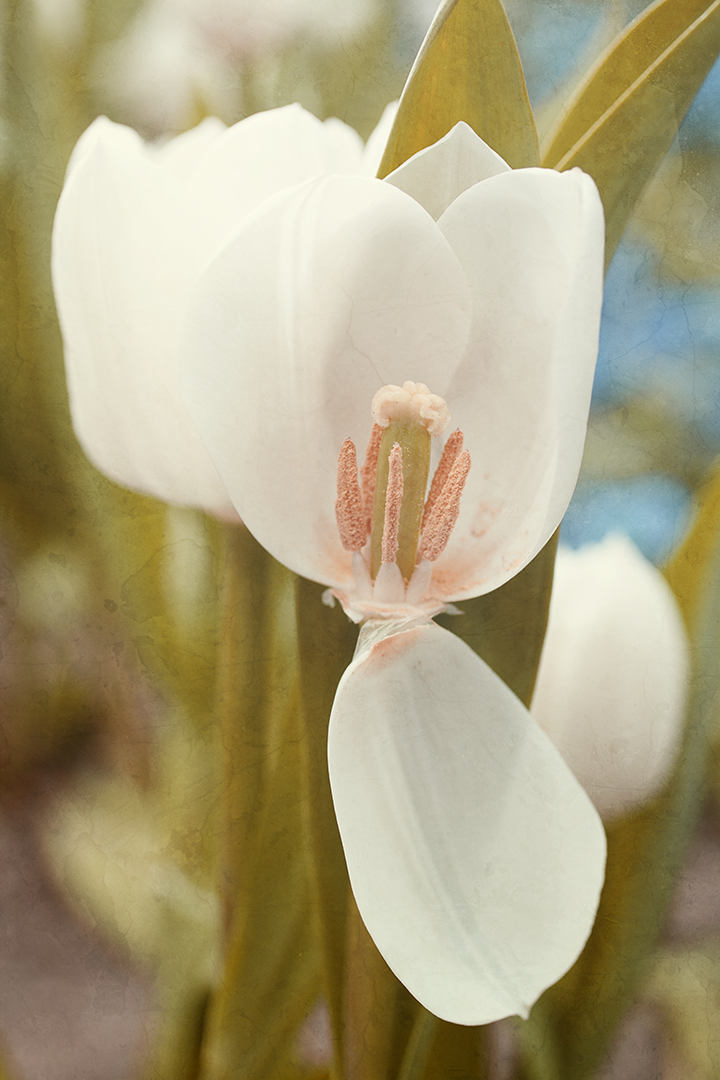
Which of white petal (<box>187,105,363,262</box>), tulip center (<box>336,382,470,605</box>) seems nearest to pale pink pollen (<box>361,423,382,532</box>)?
tulip center (<box>336,382,470,605</box>)

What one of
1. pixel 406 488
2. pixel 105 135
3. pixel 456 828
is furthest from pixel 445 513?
pixel 105 135

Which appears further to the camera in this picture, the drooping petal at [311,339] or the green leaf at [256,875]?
the green leaf at [256,875]

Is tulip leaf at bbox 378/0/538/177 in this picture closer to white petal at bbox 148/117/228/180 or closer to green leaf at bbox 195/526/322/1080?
white petal at bbox 148/117/228/180

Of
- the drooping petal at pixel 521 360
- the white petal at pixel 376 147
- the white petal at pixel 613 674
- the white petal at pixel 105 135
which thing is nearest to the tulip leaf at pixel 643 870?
the white petal at pixel 613 674

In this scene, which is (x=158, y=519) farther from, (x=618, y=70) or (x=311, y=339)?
(x=618, y=70)

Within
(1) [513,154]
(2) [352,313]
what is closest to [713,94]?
(1) [513,154]

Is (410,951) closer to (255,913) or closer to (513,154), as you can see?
(255,913)

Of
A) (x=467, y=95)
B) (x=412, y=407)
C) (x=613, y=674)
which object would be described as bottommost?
(x=613, y=674)

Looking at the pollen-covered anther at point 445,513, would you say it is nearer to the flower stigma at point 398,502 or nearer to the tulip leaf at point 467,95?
the flower stigma at point 398,502
